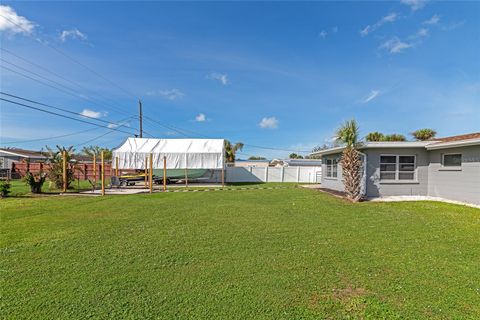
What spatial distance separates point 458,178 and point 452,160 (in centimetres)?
87

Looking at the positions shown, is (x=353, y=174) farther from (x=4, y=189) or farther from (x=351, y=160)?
(x=4, y=189)

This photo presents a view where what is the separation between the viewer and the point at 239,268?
3.70 meters

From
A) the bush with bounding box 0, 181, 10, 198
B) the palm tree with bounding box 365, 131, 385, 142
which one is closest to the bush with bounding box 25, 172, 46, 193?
the bush with bounding box 0, 181, 10, 198

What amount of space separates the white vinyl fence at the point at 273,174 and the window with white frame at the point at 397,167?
13.0 m

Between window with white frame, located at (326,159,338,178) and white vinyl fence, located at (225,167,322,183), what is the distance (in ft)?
27.4

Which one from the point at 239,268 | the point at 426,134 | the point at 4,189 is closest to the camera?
the point at 239,268

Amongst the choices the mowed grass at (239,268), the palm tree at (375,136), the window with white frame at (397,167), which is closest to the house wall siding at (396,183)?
the window with white frame at (397,167)

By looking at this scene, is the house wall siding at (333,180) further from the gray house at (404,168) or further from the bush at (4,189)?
the bush at (4,189)

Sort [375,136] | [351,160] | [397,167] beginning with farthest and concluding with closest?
[375,136] < [397,167] < [351,160]

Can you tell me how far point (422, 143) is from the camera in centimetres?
1196

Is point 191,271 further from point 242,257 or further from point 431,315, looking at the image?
point 431,315

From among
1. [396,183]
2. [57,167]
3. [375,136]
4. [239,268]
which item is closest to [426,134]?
[375,136]

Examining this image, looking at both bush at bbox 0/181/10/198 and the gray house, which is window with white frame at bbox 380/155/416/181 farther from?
bush at bbox 0/181/10/198

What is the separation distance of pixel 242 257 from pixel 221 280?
0.89m
